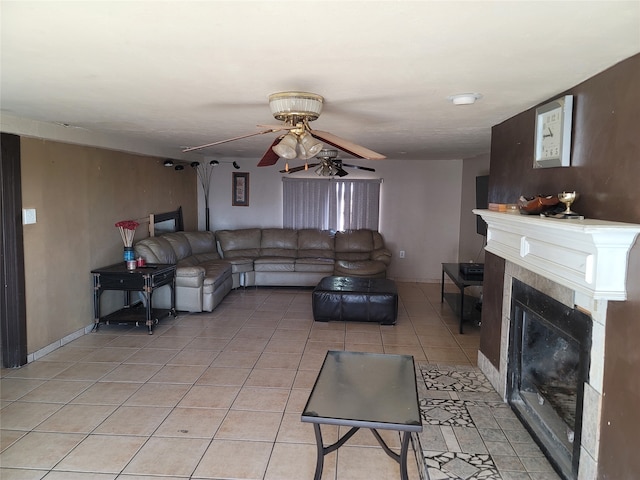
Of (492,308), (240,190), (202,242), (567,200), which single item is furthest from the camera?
(240,190)

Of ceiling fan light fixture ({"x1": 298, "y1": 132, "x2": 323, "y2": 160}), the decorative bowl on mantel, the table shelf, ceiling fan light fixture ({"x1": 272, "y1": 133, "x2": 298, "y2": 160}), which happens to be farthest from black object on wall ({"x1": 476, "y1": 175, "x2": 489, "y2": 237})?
ceiling fan light fixture ({"x1": 272, "y1": 133, "x2": 298, "y2": 160})

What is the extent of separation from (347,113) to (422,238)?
5183mm

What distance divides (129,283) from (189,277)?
2.84 ft

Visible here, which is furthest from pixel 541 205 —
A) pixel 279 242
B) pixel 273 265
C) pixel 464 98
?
pixel 279 242

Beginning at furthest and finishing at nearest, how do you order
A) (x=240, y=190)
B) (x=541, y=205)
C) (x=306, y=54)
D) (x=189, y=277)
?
(x=240, y=190), (x=189, y=277), (x=541, y=205), (x=306, y=54)

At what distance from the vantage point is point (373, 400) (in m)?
2.32

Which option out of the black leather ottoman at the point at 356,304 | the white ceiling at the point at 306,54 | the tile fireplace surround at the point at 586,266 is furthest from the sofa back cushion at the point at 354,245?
the tile fireplace surround at the point at 586,266

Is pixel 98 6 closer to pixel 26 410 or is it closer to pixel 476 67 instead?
pixel 476 67

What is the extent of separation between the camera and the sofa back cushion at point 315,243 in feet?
25.0

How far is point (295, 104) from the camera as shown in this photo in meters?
2.41

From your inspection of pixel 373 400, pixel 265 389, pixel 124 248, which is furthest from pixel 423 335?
pixel 124 248

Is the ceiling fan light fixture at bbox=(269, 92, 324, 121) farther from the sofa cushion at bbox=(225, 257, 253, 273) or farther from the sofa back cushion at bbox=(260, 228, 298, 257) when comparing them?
the sofa back cushion at bbox=(260, 228, 298, 257)

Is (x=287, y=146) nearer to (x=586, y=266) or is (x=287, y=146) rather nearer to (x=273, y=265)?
(x=586, y=266)

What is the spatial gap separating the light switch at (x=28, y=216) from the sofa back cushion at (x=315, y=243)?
4.24 meters
